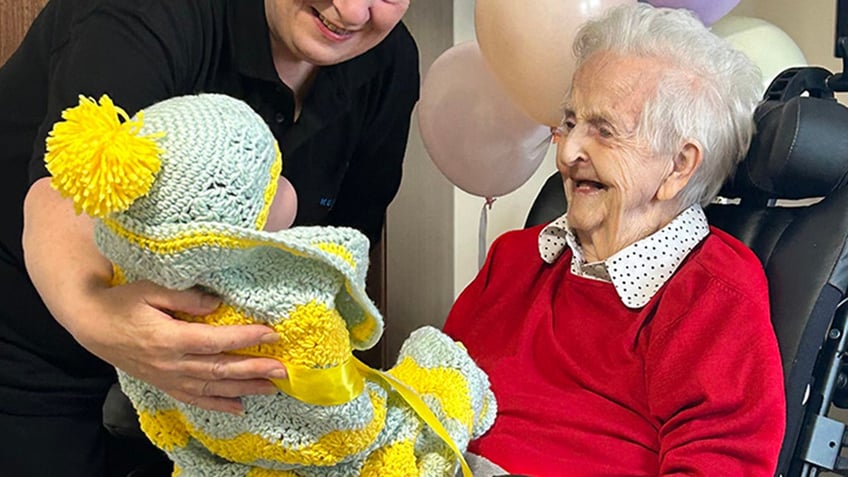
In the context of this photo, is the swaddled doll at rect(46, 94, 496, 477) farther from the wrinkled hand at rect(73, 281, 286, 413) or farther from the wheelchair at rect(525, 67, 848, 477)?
the wheelchair at rect(525, 67, 848, 477)

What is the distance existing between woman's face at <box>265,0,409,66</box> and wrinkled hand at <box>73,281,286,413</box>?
558 mm

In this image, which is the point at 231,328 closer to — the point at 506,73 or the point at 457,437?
the point at 457,437

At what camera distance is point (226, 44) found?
4.37 ft

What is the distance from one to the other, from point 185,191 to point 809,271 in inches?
35.9

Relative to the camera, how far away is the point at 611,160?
1337 mm

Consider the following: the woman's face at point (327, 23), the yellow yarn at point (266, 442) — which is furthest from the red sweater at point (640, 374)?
the woman's face at point (327, 23)

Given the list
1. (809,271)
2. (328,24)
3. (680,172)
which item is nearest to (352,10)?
(328,24)

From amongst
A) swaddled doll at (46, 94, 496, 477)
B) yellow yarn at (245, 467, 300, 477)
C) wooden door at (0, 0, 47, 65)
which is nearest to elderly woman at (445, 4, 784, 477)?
swaddled doll at (46, 94, 496, 477)

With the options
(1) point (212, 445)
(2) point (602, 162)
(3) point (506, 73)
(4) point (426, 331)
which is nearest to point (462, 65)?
(3) point (506, 73)

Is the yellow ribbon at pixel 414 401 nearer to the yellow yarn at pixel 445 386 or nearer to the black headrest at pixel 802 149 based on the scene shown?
the yellow yarn at pixel 445 386

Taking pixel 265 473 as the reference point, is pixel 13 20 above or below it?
above

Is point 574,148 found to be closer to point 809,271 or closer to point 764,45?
point 809,271

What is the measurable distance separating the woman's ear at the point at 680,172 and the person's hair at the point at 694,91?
1cm

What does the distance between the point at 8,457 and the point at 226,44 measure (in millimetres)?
753
